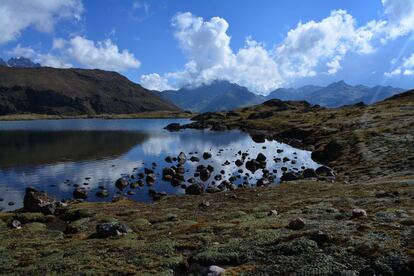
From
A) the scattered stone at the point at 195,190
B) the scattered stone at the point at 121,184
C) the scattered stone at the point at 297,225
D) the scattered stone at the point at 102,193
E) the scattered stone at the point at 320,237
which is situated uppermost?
the scattered stone at the point at 320,237

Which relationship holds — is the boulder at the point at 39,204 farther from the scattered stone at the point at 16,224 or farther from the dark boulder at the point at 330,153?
the dark boulder at the point at 330,153

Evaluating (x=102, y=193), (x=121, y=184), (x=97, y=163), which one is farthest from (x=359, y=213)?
(x=97, y=163)

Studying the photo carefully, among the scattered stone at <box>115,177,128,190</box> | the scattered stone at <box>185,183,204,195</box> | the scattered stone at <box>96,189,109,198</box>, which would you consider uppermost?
the scattered stone at <box>185,183,204,195</box>

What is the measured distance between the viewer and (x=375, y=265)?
21.5 meters

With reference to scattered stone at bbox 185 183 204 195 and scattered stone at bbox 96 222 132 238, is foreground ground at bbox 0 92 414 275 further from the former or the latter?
scattered stone at bbox 185 183 204 195

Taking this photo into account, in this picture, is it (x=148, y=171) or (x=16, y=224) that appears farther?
(x=148, y=171)

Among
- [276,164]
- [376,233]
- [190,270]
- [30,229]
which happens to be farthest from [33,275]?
[276,164]

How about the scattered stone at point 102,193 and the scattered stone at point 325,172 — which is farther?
the scattered stone at point 325,172

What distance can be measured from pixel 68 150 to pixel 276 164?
6642cm

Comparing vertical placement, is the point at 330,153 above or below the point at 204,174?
above

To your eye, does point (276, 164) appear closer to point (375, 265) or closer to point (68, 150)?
point (68, 150)

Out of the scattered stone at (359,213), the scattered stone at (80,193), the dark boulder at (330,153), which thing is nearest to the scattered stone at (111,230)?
the scattered stone at (359,213)

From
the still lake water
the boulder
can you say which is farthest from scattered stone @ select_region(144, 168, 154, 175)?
the boulder

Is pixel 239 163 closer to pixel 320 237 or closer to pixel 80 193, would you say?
pixel 80 193
